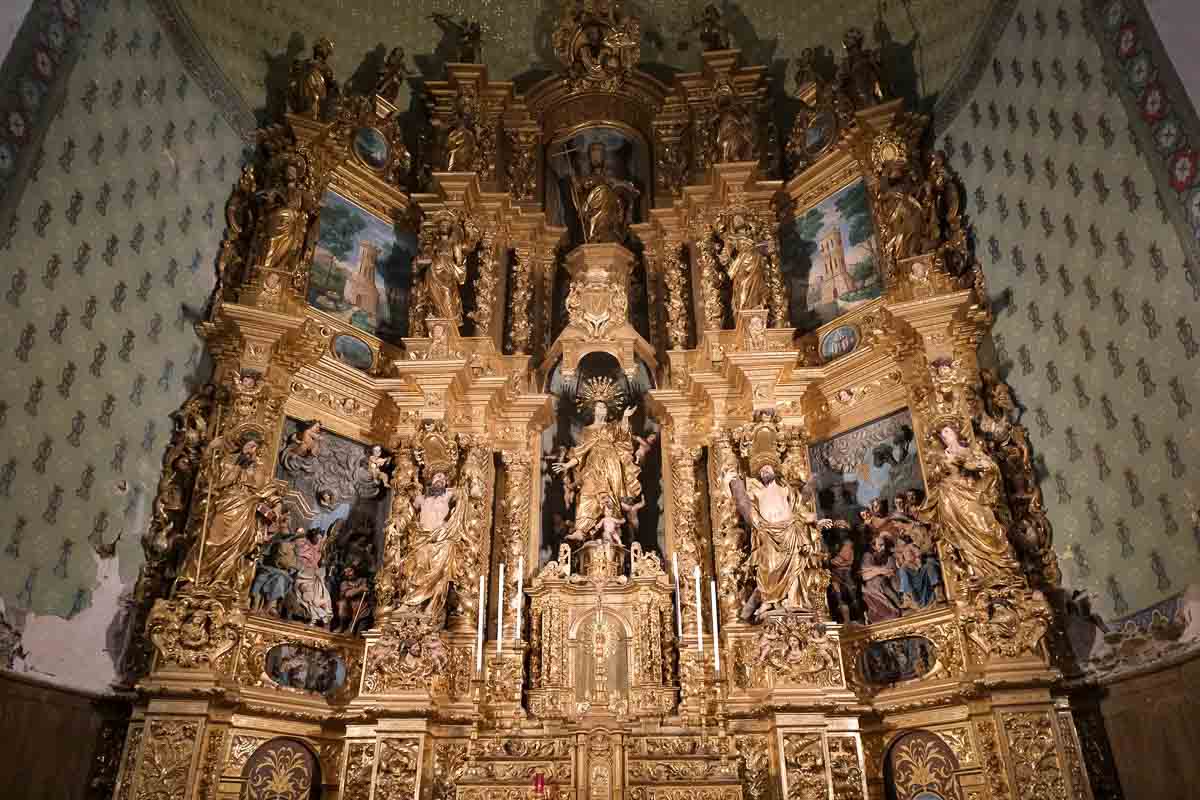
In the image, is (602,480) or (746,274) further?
(746,274)

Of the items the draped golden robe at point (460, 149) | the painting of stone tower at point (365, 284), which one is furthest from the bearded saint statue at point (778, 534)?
the draped golden robe at point (460, 149)

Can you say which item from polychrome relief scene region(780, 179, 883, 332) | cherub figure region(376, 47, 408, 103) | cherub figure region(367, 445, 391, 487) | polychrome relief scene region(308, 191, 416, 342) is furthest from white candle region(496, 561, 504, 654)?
cherub figure region(376, 47, 408, 103)

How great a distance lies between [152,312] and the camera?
33.7 feet

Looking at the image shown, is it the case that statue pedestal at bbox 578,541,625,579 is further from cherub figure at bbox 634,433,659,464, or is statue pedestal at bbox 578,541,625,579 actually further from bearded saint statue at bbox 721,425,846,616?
bearded saint statue at bbox 721,425,846,616

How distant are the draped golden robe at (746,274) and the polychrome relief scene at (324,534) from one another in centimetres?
538

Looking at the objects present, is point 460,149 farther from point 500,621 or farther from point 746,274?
point 500,621

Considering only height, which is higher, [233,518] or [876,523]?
[876,523]

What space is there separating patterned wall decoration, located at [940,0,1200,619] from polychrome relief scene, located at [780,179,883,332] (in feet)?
5.65

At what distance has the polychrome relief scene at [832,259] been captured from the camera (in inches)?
484

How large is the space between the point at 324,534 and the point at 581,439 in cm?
363

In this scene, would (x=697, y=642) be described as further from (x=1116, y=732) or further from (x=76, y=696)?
(x=76, y=696)

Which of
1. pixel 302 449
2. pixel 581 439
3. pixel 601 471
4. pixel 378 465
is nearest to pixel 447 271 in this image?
pixel 378 465

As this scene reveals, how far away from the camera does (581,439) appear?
12102 mm

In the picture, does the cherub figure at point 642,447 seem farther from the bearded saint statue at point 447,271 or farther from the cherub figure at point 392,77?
the cherub figure at point 392,77
